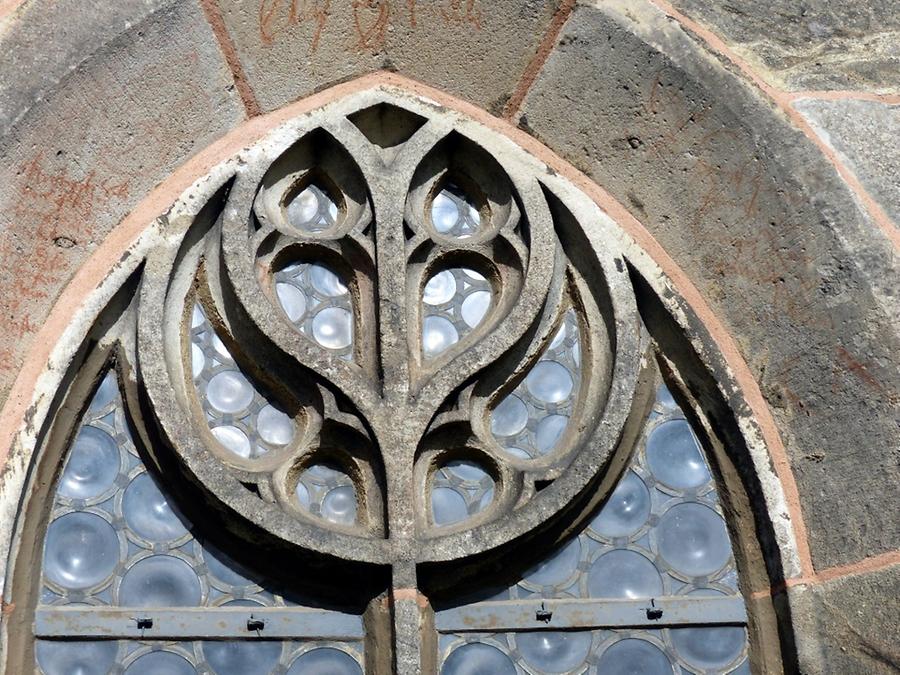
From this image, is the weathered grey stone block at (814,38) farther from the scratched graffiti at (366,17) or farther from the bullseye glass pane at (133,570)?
the bullseye glass pane at (133,570)

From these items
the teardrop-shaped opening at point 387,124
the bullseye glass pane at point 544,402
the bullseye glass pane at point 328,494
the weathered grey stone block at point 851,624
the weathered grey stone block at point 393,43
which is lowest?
the weathered grey stone block at point 851,624

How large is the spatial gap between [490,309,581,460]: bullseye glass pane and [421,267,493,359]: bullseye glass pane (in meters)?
0.19

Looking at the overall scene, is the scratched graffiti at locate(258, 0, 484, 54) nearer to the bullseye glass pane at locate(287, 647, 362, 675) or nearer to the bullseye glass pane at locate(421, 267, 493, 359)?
the bullseye glass pane at locate(421, 267, 493, 359)

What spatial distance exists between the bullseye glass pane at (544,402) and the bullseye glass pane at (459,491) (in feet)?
0.33

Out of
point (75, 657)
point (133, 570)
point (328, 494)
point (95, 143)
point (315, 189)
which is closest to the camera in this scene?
point (75, 657)

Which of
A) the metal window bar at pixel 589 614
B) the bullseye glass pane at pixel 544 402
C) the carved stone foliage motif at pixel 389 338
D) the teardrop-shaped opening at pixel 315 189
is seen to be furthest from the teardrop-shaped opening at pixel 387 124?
the metal window bar at pixel 589 614

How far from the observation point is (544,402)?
442cm

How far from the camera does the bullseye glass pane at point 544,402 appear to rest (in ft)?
14.3

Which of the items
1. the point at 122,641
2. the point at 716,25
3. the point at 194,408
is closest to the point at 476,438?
the point at 194,408

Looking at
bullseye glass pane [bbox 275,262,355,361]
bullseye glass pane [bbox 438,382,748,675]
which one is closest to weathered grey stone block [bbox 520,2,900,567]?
bullseye glass pane [bbox 438,382,748,675]

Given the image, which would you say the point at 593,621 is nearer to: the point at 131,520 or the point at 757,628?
the point at 757,628

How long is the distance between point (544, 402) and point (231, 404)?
759 mm

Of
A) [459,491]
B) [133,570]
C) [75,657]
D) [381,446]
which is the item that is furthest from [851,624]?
[75,657]

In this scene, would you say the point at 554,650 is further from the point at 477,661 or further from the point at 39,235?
the point at 39,235
